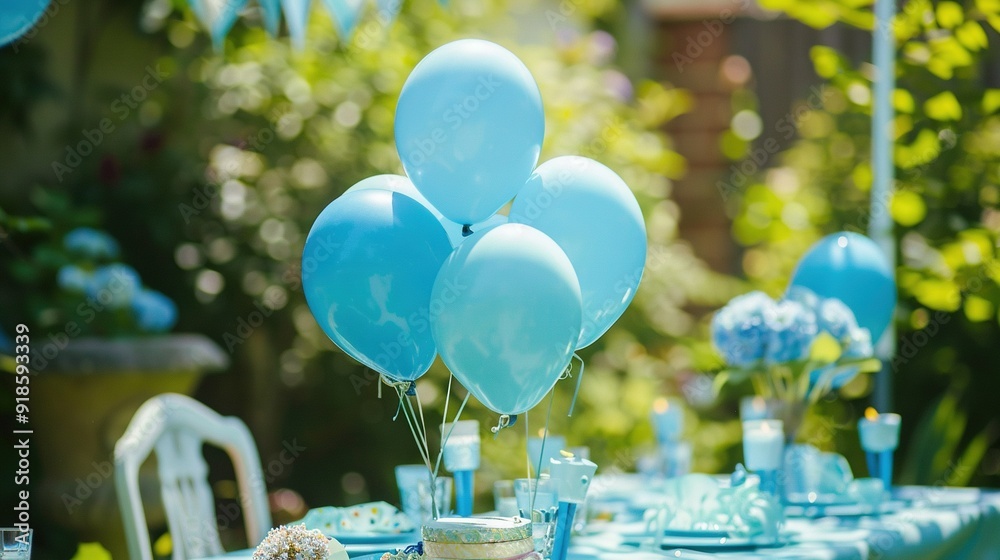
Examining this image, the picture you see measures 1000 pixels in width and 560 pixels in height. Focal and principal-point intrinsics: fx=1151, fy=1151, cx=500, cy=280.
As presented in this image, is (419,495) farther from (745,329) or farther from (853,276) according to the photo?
(853,276)

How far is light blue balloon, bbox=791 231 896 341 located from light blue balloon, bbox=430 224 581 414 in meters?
1.69

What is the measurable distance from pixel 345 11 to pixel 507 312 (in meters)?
2.12

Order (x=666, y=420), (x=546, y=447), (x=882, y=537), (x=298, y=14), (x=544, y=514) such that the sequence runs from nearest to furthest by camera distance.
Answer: (x=544, y=514) → (x=882, y=537) → (x=546, y=447) → (x=666, y=420) → (x=298, y=14)

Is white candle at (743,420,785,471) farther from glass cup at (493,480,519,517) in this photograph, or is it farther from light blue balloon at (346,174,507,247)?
light blue balloon at (346,174,507,247)

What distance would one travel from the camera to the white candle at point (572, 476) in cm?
164

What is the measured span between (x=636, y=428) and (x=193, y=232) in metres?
1.98

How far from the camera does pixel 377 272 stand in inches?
65.8

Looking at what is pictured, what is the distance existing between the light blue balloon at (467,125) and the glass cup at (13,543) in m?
0.76

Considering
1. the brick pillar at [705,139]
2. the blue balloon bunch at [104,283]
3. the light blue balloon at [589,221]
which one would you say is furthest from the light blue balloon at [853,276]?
the brick pillar at [705,139]

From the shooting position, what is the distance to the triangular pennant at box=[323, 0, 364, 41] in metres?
3.41

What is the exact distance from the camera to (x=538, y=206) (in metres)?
1.82

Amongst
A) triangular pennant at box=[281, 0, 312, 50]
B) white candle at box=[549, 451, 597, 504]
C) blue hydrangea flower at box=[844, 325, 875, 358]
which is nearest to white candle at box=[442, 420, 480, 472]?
white candle at box=[549, 451, 597, 504]

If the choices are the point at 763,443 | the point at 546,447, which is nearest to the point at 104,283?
the point at 546,447

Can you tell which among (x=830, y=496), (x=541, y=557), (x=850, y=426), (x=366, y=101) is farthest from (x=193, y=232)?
(x=541, y=557)
